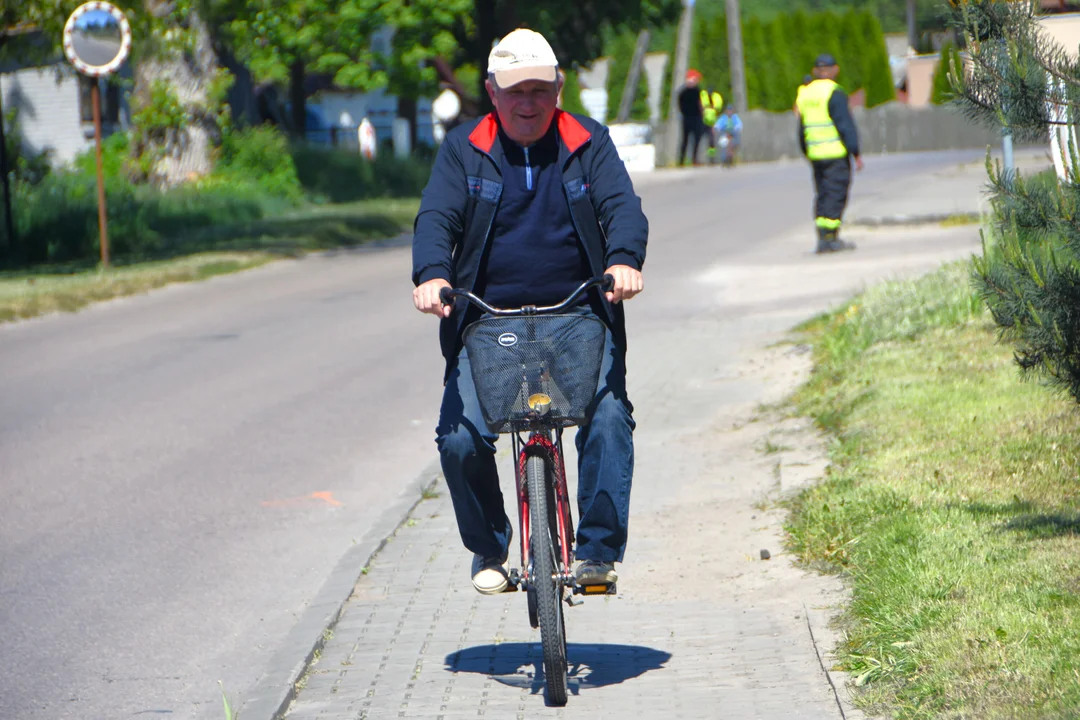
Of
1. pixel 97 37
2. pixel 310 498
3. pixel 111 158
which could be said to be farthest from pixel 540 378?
pixel 111 158

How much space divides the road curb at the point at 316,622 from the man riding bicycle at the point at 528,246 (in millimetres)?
709

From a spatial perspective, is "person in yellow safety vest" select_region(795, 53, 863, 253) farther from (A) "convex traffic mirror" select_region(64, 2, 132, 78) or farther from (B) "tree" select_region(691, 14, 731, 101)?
(B) "tree" select_region(691, 14, 731, 101)

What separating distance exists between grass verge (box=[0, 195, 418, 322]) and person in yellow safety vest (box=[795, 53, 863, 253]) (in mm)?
7236

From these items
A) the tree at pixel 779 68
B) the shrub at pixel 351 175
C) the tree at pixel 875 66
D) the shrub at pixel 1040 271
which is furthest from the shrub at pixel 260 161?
the tree at pixel 875 66

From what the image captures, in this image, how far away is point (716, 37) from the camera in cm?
7369

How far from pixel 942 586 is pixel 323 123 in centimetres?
6302

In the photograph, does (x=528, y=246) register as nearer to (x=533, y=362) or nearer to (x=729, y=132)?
(x=533, y=362)

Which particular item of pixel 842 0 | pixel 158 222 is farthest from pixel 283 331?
pixel 842 0

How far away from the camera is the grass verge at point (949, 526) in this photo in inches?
166

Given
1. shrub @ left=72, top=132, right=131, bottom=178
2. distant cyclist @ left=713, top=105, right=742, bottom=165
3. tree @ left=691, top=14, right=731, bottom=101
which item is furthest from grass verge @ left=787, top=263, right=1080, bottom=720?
tree @ left=691, top=14, right=731, bottom=101

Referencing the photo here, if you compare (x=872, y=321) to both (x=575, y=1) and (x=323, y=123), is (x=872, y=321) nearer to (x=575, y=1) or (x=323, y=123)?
(x=575, y=1)

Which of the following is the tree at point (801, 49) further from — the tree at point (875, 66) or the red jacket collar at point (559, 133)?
the red jacket collar at point (559, 133)

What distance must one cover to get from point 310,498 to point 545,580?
3491mm

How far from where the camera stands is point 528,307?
14.2ft
